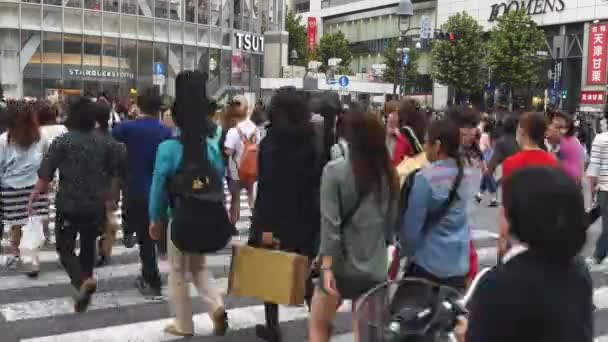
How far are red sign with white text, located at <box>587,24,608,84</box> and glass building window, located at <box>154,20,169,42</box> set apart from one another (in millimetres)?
32780

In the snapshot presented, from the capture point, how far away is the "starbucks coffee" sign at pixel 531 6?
5903 centimetres

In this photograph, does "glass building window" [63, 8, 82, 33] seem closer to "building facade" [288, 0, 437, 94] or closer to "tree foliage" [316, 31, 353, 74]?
"building facade" [288, 0, 437, 94]

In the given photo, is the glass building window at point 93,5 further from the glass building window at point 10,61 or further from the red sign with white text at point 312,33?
the red sign with white text at point 312,33

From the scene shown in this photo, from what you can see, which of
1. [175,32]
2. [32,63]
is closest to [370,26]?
[175,32]

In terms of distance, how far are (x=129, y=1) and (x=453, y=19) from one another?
2682cm

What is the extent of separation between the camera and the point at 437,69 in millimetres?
56250

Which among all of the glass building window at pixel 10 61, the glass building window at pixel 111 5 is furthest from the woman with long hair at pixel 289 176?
the glass building window at pixel 111 5

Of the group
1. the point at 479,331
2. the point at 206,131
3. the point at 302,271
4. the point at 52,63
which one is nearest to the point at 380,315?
the point at 479,331

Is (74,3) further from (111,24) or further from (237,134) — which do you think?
(237,134)

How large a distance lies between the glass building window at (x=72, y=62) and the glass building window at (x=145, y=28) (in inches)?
140

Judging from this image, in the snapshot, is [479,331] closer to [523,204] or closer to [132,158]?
[523,204]

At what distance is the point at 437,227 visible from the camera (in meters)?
4.11

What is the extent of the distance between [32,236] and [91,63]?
31.9 m

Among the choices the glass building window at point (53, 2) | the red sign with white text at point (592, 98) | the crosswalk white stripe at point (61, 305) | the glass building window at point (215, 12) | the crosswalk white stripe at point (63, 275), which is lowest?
the crosswalk white stripe at point (63, 275)
